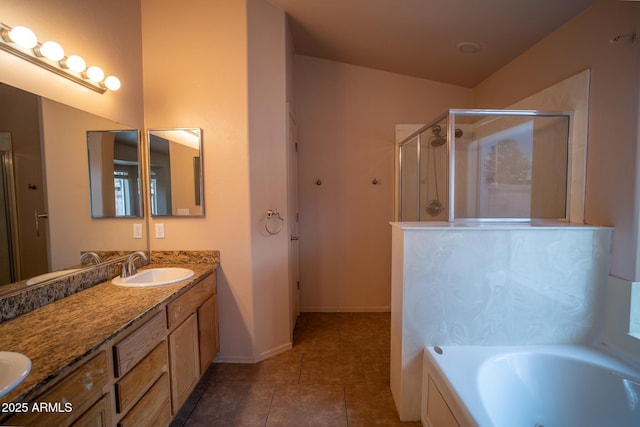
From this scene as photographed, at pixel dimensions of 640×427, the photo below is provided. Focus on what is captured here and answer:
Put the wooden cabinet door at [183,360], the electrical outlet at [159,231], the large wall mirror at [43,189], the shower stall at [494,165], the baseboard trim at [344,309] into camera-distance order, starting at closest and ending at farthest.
A: the large wall mirror at [43,189] → the wooden cabinet door at [183,360] → the shower stall at [494,165] → the electrical outlet at [159,231] → the baseboard trim at [344,309]

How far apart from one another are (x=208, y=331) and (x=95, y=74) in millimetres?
1825

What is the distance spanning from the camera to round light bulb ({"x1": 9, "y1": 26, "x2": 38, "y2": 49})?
1250 mm

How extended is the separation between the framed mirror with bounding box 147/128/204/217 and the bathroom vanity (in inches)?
24.5

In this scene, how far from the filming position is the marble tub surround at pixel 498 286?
1.60 metres

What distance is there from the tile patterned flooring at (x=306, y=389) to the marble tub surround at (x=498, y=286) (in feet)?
1.04

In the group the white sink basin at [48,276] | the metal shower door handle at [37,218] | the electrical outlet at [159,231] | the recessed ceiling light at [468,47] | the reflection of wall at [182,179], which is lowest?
the white sink basin at [48,276]

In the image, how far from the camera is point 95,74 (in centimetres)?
167

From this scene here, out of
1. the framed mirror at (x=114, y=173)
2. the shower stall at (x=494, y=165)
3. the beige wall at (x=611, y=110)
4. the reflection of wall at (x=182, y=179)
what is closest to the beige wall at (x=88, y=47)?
the framed mirror at (x=114, y=173)

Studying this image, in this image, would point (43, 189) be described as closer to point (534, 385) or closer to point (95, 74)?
point (95, 74)

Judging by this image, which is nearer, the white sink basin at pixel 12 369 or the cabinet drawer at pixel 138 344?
the white sink basin at pixel 12 369

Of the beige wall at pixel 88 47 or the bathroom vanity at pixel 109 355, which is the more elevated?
the beige wall at pixel 88 47

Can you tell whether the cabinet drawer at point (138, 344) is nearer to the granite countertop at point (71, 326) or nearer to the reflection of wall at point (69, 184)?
the granite countertop at point (71, 326)

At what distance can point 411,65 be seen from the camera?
2826 mm

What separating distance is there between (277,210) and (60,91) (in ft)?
4.91
